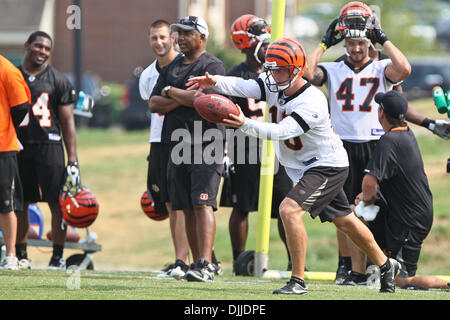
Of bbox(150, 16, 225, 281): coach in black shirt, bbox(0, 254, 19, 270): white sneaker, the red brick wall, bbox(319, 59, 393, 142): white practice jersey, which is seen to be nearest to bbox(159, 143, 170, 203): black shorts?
bbox(150, 16, 225, 281): coach in black shirt

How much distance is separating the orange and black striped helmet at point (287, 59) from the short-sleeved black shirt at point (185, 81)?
1275 mm

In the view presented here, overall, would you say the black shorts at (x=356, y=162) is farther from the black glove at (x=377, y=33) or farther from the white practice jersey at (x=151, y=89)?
the white practice jersey at (x=151, y=89)

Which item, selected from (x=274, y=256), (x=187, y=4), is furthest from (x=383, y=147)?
(x=187, y=4)

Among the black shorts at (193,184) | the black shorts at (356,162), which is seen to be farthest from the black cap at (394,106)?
the black shorts at (193,184)

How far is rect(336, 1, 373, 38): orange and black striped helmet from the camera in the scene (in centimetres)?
795

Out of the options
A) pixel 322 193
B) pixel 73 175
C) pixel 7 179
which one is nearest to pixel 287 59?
pixel 322 193

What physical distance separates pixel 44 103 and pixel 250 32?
222 centimetres

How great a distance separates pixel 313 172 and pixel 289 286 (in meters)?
0.84

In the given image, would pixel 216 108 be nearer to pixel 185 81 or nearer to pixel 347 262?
pixel 185 81

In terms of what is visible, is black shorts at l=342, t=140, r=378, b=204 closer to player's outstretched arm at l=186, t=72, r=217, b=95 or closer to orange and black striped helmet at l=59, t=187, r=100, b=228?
player's outstretched arm at l=186, t=72, r=217, b=95

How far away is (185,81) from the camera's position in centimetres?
783

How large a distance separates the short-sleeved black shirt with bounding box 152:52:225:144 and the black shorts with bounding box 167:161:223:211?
29cm

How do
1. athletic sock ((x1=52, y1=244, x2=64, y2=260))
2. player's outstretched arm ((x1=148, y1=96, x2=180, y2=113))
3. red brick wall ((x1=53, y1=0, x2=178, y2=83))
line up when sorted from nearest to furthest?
player's outstretched arm ((x1=148, y1=96, x2=180, y2=113)) < athletic sock ((x1=52, y1=244, x2=64, y2=260)) < red brick wall ((x1=53, y1=0, x2=178, y2=83))
